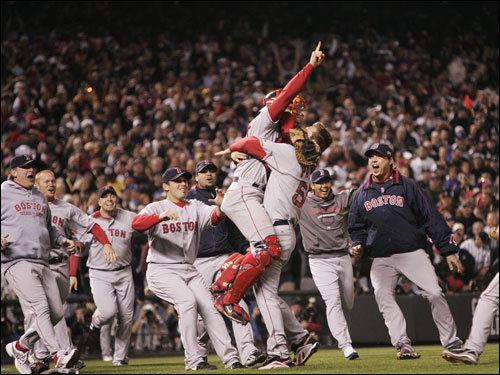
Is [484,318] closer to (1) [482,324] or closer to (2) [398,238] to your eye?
(1) [482,324]

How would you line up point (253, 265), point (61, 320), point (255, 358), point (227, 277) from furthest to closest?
point (61, 320)
point (255, 358)
point (227, 277)
point (253, 265)

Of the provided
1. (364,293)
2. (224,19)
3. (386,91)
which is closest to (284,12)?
(224,19)

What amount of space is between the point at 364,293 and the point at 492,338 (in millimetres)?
2084

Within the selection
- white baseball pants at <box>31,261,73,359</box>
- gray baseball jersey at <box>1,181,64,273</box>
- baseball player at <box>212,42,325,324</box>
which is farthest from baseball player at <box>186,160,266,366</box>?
baseball player at <box>212,42,325,324</box>

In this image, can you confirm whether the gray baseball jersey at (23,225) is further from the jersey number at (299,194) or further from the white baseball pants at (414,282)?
the white baseball pants at (414,282)

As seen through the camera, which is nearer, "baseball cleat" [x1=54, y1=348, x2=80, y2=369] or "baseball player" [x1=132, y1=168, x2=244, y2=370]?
"baseball cleat" [x1=54, y1=348, x2=80, y2=369]

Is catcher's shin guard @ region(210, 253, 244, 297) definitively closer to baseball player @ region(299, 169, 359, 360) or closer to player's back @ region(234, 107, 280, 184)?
player's back @ region(234, 107, 280, 184)

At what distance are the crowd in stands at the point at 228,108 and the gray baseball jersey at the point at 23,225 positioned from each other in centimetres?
437

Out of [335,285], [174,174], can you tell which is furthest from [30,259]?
[335,285]

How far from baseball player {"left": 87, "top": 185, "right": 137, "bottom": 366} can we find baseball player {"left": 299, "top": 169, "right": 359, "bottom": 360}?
7.64 ft

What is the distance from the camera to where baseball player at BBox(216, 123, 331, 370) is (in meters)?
6.32

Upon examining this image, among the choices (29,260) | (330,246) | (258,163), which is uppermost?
(258,163)

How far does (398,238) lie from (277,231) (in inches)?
70.5

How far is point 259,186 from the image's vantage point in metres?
6.63
